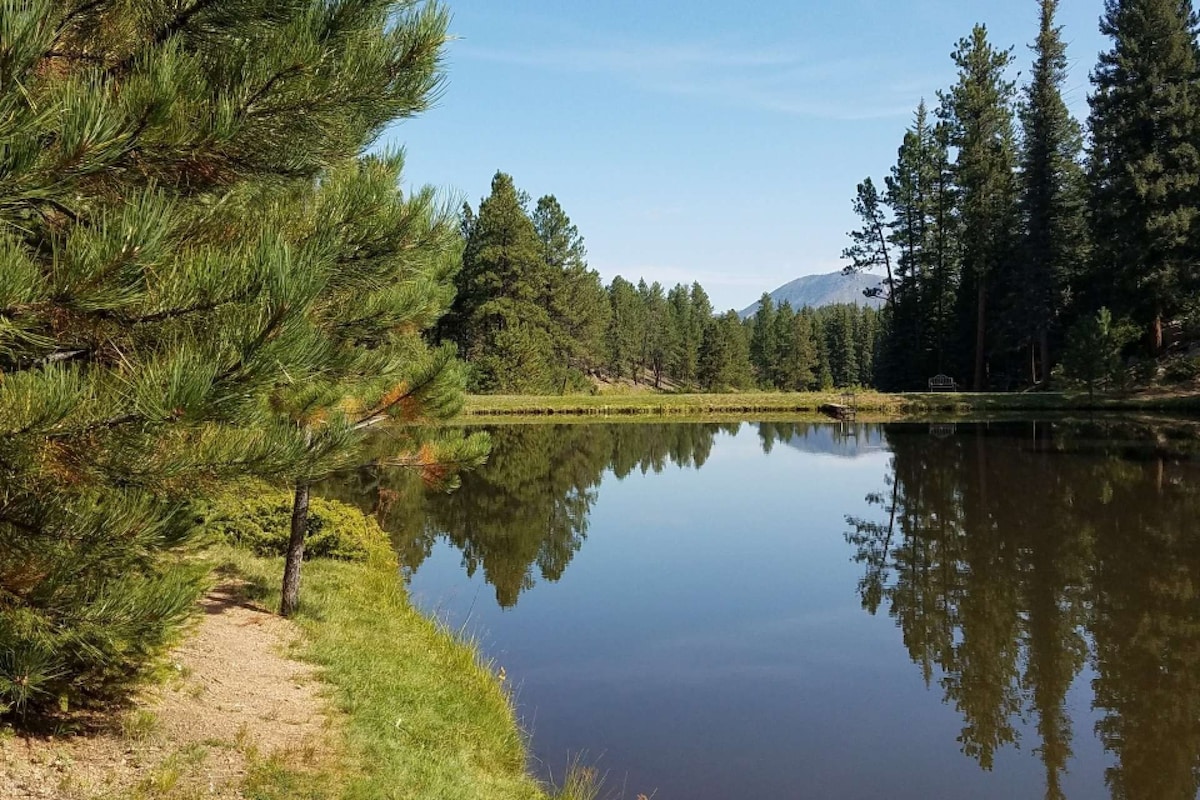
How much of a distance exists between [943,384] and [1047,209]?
10.1m

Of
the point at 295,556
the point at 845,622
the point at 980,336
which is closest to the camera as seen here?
the point at 295,556

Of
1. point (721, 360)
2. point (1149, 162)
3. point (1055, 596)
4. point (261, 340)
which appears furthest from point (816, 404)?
point (261, 340)

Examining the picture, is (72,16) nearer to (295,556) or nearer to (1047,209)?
(295,556)

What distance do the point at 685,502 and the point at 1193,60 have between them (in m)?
34.0

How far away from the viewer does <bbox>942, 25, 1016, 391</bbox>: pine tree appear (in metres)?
44.3

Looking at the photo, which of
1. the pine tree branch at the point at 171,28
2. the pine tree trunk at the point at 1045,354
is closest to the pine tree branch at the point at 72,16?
the pine tree branch at the point at 171,28

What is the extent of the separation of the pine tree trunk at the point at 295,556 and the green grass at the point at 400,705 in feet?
0.58

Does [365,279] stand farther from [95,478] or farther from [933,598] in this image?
[933,598]

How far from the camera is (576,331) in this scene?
59094mm

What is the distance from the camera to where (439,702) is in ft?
20.9

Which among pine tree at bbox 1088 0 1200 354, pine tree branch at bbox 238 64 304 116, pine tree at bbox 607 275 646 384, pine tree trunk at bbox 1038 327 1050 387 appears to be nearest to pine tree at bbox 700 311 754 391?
pine tree at bbox 607 275 646 384

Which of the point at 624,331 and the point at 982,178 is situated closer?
the point at 982,178

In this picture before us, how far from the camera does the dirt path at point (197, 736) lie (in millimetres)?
4055

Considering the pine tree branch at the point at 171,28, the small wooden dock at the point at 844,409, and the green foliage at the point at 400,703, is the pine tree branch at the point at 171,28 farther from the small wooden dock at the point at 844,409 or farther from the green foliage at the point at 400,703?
the small wooden dock at the point at 844,409
